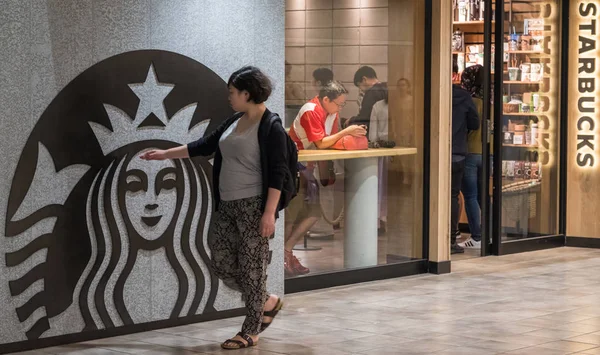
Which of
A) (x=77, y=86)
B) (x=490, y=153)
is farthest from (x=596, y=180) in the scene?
(x=77, y=86)

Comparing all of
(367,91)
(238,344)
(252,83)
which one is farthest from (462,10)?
(238,344)

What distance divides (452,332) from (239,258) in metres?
1.46

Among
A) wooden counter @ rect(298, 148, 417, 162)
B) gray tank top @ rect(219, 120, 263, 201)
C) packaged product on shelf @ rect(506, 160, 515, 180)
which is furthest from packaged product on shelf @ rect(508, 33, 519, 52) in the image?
gray tank top @ rect(219, 120, 263, 201)

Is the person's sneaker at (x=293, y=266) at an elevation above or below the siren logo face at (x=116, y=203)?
below

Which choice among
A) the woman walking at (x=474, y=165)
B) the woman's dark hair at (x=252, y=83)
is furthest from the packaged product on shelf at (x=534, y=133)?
the woman's dark hair at (x=252, y=83)

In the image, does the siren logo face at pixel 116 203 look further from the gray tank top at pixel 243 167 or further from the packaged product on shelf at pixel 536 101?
the packaged product on shelf at pixel 536 101

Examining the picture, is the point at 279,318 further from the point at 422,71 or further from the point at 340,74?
the point at 422,71

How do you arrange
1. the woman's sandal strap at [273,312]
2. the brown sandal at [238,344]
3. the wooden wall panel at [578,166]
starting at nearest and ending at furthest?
the brown sandal at [238,344] → the woman's sandal strap at [273,312] → the wooden wall panel at [578,166]

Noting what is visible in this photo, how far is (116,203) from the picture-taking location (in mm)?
6402

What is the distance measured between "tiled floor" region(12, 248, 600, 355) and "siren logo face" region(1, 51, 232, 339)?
0.22 m

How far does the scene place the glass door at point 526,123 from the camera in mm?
10180

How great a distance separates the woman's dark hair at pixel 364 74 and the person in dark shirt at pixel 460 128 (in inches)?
75.4

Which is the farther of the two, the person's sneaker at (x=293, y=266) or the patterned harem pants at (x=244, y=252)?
the person's sneaker at (x=293, y=266)

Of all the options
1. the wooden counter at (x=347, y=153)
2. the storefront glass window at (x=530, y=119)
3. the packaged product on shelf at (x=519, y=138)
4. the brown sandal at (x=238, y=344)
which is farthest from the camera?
the packaged product on shelf at (x=519, y=138)
